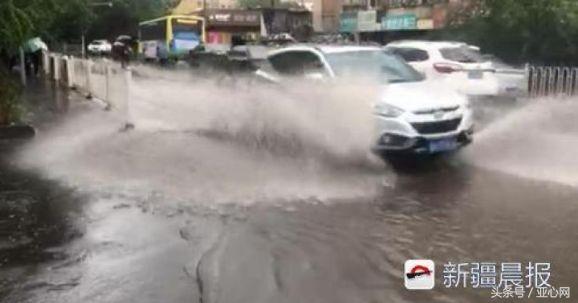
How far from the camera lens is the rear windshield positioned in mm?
17047

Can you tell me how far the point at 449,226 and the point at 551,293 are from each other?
184 cm

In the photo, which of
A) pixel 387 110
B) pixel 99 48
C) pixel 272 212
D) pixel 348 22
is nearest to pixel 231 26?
pixel 348 22

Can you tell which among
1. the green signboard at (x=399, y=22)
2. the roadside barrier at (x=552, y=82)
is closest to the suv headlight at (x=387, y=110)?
the roadside barrier at (x=552, y=82)

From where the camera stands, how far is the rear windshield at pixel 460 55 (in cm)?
1705

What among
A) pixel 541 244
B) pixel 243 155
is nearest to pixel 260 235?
pixel 541 244

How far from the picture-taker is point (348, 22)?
1939 inches

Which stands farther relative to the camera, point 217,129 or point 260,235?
point 217,129

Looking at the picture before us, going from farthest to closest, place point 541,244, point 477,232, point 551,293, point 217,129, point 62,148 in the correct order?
1. point 217,129
2. point 62,148
3. point 477,232
4. point 541,244
5. point 551,293

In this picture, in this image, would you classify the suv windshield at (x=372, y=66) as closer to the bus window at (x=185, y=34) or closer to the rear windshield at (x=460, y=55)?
the rear windshield at (x=460, y=55)

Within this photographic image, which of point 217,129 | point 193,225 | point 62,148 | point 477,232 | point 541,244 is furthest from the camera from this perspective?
point 217,129

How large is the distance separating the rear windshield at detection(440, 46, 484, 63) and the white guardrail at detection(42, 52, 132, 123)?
7160 millimetres

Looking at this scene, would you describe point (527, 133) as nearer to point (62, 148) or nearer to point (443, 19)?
point (62, 148)

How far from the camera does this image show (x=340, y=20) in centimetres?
5234

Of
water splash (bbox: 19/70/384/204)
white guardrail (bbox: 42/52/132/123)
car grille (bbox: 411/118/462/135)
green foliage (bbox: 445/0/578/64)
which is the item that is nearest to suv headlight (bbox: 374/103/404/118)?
water splash (bbox: 19/70/384/204)
